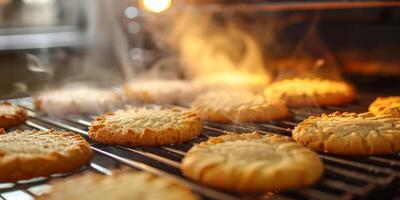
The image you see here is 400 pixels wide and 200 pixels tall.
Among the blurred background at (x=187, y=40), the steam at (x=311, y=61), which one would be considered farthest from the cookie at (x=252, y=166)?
the steam at (x=311, y=61)

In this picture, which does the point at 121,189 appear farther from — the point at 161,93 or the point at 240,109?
the point at 161,93

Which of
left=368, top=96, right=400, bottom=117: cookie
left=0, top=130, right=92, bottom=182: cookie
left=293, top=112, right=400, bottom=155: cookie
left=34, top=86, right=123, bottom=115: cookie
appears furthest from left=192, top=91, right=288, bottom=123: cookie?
left=0, top=130, right=92, bottom=182: cookie

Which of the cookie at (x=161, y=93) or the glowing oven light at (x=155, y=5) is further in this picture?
the glowing oven light at (x=155, y=5)

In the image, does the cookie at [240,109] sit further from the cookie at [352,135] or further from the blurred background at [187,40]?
the blurred background at [187,40]

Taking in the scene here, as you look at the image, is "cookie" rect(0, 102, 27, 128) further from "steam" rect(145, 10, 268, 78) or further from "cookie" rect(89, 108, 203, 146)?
"steam" rect(145, 10, 268, 78)

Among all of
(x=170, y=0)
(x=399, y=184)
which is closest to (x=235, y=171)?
(x=399, y=184)

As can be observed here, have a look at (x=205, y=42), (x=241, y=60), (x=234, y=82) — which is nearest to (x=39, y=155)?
(x=234, y=82)
